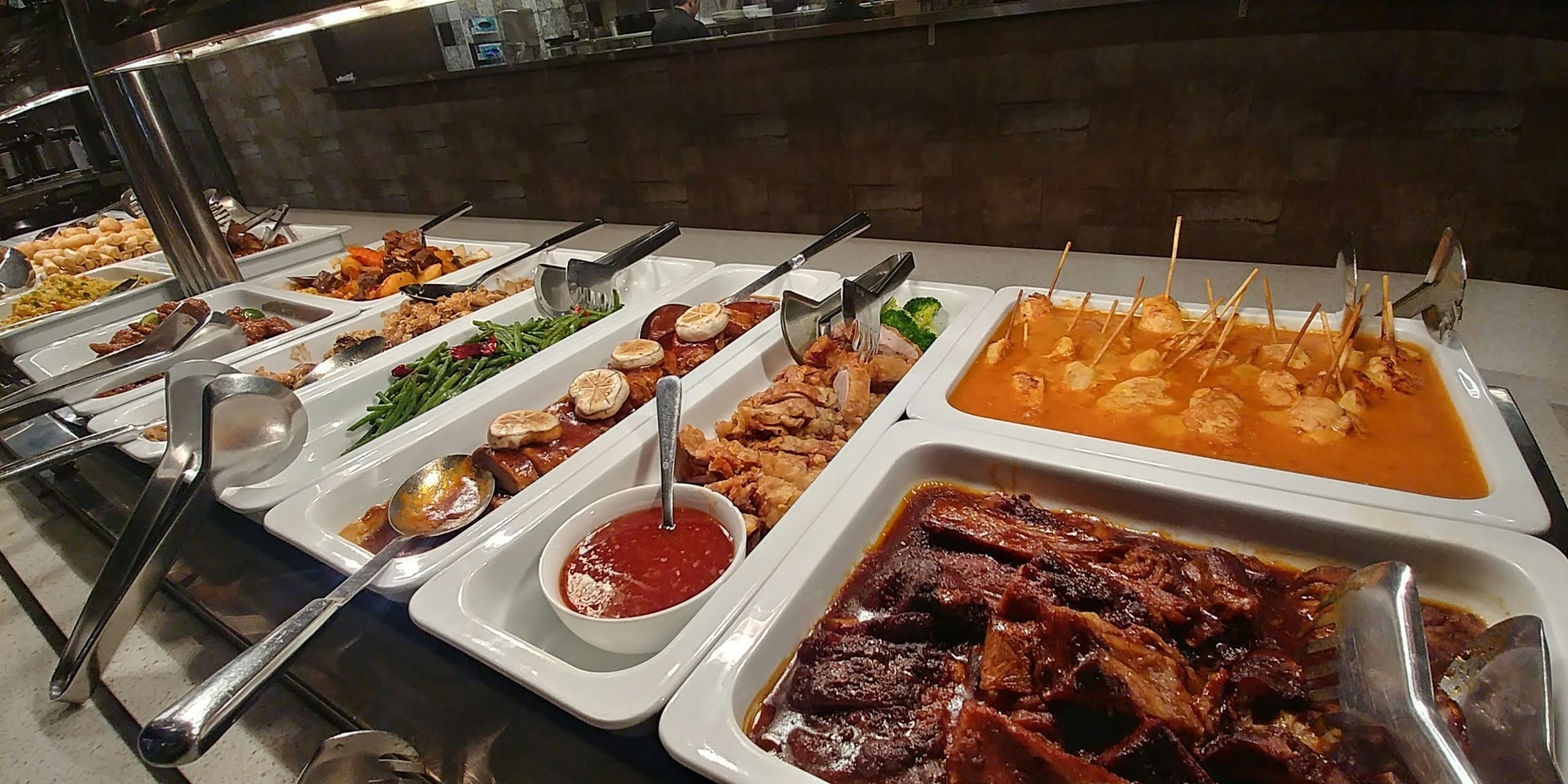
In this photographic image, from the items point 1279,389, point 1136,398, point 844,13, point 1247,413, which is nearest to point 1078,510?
point 1136,398

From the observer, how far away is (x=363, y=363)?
246cm

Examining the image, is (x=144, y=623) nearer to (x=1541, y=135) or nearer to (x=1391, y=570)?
(x=1391, y=570)

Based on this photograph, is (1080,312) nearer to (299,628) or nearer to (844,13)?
(299,628)

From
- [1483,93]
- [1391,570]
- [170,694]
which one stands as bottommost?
[170,694]

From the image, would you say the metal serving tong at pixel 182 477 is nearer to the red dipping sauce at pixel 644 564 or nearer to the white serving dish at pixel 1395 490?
the red dipping sauce at pixel 644 564

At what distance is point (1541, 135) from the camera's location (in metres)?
2.39

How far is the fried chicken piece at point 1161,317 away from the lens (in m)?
2.11

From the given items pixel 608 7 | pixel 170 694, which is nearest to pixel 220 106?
pixel 608 7

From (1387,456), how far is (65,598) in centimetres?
336

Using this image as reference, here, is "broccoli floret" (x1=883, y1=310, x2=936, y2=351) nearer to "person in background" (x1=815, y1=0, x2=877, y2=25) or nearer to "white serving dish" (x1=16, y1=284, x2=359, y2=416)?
"person in background" (x1=815, y1=0, x2=877, y2=25)

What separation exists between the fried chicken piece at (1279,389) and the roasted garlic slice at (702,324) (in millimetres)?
1624

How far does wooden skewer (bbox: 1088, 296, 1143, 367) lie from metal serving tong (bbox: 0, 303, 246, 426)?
3241 mm

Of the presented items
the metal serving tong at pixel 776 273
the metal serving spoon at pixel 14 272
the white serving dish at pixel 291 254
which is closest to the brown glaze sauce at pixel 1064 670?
the metal serving tong at pixel 776 273

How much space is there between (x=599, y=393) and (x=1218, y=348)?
1.74m
